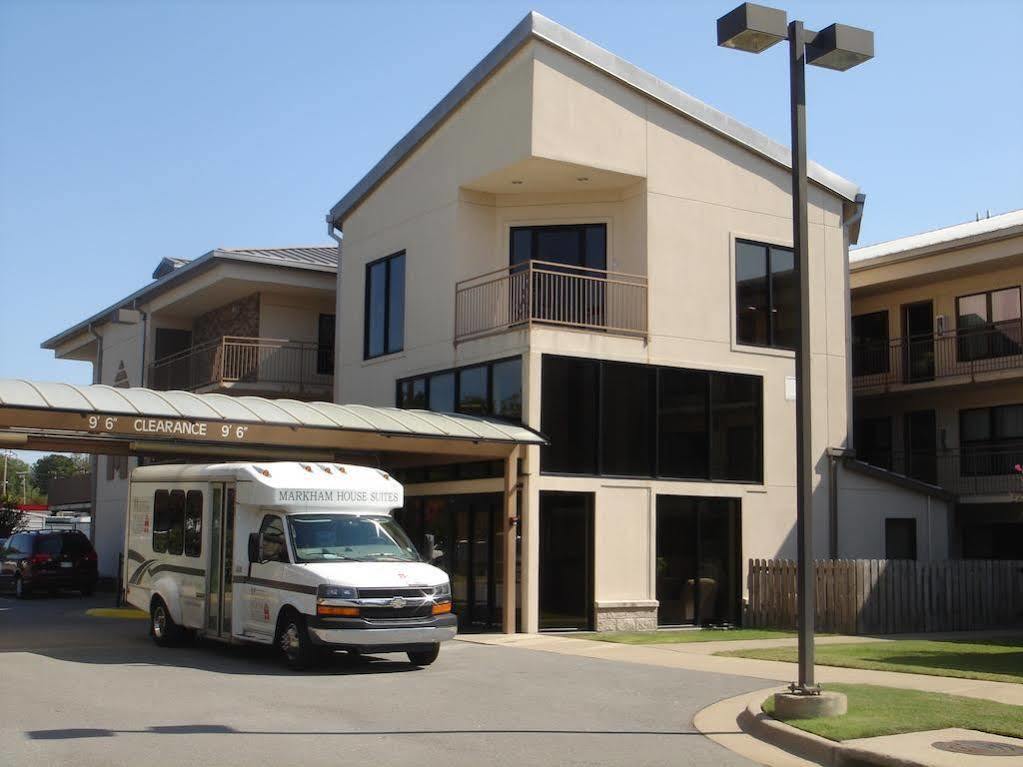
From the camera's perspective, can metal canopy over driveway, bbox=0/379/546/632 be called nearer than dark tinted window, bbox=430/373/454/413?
Yes

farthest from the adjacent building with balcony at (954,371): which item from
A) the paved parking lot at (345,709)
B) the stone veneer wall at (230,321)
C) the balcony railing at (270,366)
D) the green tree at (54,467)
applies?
the green tree at (54,467)

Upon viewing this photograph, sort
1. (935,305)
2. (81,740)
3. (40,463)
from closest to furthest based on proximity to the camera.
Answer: (81,740)
(935,305)
(40,463)

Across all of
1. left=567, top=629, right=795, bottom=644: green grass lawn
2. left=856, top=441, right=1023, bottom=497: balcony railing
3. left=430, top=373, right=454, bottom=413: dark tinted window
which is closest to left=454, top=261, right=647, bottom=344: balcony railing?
left=430, top=373, right=454, bottom=413: dark tinted window

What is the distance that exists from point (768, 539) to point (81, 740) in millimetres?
16923

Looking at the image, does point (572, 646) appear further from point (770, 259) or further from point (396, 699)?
point (770, 259)

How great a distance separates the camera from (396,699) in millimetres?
12258

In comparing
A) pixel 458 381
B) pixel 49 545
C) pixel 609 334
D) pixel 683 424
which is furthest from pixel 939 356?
pixel 49 545

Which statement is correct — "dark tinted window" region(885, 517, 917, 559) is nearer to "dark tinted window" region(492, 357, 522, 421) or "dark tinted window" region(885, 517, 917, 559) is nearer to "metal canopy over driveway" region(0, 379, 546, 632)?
"dark tinted window" region(492, 357, 522, 421)

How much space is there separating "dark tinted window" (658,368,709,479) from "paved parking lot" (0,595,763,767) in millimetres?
6463

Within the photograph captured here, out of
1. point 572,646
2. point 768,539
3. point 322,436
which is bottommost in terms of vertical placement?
point 572,646

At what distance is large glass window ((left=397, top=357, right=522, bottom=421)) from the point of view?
72.2 feet

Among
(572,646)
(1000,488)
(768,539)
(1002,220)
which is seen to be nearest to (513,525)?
(572,646)

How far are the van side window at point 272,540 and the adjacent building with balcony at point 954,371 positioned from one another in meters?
19.4

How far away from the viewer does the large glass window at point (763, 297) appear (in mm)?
24578
